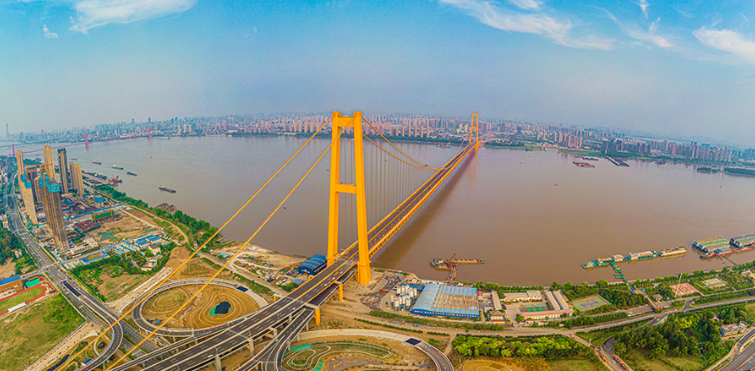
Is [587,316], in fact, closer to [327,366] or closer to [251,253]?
[327,366]

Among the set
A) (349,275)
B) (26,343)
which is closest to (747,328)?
(349,275)

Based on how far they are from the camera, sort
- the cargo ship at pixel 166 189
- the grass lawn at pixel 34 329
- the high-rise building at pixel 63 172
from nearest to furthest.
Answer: the grass lawn at pixel 34 329
the high-rise building at pixel 63 172
the cargo ship at pixel 166 189

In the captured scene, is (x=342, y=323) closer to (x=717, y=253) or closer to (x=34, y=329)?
(x=34, y=329)

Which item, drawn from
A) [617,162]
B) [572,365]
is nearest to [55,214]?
[572,365]

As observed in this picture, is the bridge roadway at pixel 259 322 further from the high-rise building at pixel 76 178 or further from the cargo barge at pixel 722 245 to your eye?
the high-rise building at pixel 76 178

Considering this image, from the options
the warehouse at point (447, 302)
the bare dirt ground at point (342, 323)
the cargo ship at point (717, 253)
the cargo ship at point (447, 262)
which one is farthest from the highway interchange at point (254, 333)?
the cargo ship at point (717, 253)

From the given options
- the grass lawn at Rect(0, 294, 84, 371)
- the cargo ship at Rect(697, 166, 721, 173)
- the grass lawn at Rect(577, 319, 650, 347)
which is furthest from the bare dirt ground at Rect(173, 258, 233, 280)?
the cargo ship at Rect(697, 166, 721, 173)
